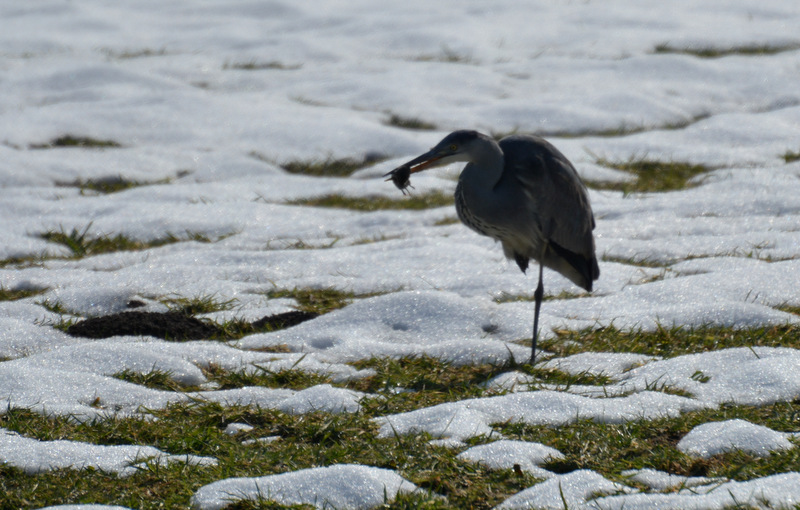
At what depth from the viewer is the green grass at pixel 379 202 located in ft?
25.2

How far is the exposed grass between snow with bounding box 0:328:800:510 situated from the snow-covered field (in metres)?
0.09

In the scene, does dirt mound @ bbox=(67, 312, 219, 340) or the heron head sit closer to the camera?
the heron head

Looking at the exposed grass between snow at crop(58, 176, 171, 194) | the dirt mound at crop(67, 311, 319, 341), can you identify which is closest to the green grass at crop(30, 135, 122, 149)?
the exposed grass between snow at crop(58, 176, 171, 194)

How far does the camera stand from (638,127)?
9500 mm

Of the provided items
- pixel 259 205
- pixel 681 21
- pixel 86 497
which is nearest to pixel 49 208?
pixel 259 205

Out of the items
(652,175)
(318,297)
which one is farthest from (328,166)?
(318,297)

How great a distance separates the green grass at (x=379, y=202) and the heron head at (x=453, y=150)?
109 inches

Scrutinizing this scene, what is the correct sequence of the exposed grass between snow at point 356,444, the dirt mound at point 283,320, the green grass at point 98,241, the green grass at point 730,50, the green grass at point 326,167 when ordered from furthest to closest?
the green grass at point 730,50, the green grass at point 326,167, the green grass at point 98,241, the dirt mound at point 283,320, the exposed grass between snow at point 356,444

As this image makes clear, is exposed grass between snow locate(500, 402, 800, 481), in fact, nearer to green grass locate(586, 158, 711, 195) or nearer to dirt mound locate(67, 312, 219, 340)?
dirt mound locate(67, 312, 219, 340)

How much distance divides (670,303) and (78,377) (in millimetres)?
3277

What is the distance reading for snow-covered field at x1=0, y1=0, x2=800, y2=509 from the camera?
3.86m

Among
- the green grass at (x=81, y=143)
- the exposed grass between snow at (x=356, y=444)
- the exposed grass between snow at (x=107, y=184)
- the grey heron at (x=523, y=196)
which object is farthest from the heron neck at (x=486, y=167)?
the green grass at (x=81, y=143)

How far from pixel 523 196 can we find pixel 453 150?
46 cm

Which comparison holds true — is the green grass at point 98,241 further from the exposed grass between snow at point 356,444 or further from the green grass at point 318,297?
the exposed grass between snow at point 356,444
